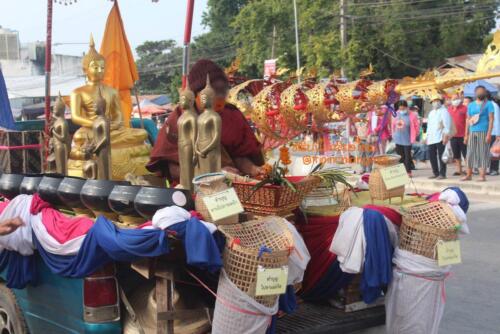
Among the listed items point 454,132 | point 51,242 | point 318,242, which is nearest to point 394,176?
point 318,242

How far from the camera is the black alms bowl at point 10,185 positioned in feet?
12.6

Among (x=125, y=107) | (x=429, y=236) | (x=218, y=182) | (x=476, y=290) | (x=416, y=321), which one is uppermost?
(x=125, y=107)

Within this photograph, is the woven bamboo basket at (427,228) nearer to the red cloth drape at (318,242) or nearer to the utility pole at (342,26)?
the red cloth drape at (318,242)

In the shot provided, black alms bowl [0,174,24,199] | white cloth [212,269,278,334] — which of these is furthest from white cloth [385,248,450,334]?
black alms bowl [0,174,24,199]

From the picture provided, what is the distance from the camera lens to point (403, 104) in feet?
43.4

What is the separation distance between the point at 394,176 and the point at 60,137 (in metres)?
2.17

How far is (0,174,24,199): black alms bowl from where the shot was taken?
3.83m

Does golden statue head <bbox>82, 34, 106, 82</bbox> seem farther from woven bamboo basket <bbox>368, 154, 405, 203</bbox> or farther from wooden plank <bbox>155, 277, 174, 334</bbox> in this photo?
wooden plank <bbox>155, 277, 174, 334</bbox>

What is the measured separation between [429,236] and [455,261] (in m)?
0.17

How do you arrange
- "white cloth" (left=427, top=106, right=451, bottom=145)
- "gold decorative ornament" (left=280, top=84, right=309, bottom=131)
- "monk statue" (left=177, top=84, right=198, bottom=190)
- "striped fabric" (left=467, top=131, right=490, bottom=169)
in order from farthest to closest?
"white cloth" (left=427, top=106, right=451, bottom=145)
"striped fabric" (left=467, top=131, right=490, bottom=169)
"gold decorative ornament" (left=280, top=84, right=309, bottom=131)
"monk statue" (left=177, top=84, right=198, bottom=190)

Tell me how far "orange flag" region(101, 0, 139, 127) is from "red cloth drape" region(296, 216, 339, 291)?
9.05 feet

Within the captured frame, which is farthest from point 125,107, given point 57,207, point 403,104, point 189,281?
point 403,104

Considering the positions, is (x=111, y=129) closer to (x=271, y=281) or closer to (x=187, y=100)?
(x=187, y=100)

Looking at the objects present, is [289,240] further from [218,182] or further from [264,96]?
[264,96]
